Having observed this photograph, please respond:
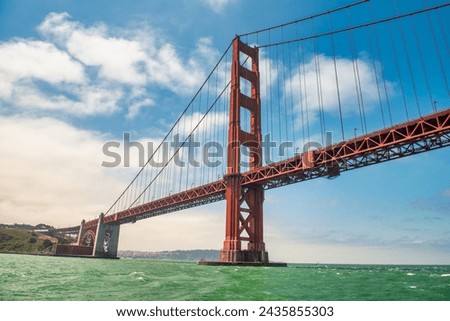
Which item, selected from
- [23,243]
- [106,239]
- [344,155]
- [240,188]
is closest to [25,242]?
[23,243]

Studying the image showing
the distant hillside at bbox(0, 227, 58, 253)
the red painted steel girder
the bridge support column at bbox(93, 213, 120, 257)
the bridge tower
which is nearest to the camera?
the red painted steel girder

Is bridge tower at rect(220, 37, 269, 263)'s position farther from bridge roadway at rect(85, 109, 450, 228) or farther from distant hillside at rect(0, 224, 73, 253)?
distant hillside at rect(0, 224, 73, 253)

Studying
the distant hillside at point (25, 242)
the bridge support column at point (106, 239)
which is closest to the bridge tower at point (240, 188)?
the bridge support column at point (106, 239)

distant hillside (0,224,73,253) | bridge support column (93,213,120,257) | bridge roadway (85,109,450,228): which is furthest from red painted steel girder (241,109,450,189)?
distant hillside (0,224,73,253)

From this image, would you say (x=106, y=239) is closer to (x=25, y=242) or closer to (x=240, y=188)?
(x=25, y=242)

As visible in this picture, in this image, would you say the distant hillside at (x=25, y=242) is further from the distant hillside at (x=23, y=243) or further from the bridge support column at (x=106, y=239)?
the bridge support column at (x=106, y=239)

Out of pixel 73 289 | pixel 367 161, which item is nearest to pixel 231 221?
pixel 367 161
